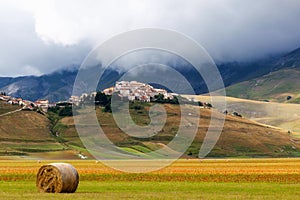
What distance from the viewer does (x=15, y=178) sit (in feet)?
194

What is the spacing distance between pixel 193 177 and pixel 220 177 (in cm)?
292

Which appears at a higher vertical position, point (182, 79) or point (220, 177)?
point (182, 79)

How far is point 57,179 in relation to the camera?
1607 inches

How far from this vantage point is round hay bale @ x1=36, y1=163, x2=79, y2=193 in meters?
40.5

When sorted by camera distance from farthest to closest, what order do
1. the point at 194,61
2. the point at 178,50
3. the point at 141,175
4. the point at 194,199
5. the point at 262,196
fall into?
the point at 141,175
the point at 178,50
the point at 194,61
the point at 262,196
the point at 194,199

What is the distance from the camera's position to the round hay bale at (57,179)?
1594 inches

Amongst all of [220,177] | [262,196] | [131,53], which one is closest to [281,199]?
[262,196]

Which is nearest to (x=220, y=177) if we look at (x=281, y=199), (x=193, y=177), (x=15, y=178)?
(x=193, y=177)

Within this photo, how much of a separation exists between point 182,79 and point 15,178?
20.6m

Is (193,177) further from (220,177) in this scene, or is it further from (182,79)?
(182,79)

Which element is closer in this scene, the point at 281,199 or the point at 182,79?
the point at 281,199

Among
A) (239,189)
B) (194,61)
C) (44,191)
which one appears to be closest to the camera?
(44,191)

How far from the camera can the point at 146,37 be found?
188 ft

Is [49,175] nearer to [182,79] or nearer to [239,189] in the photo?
[239,189]
